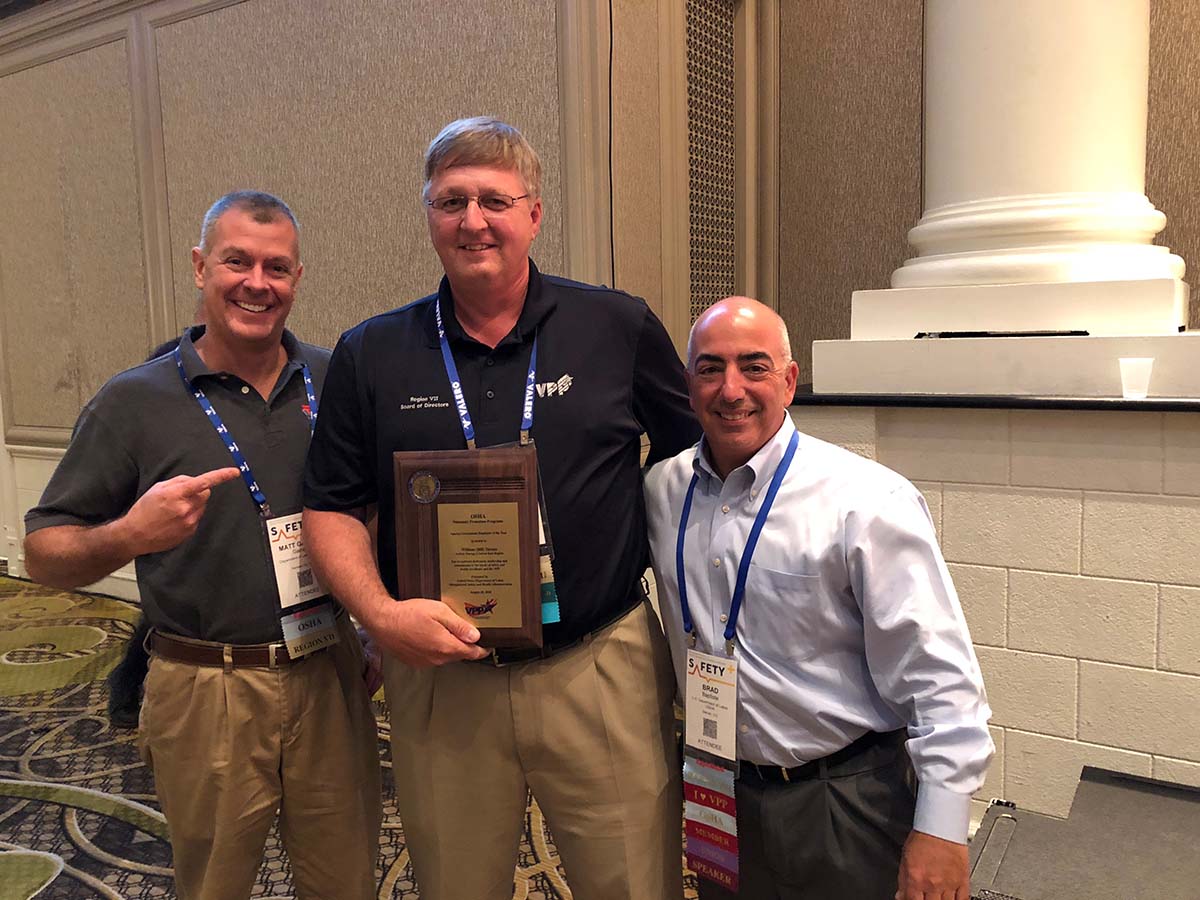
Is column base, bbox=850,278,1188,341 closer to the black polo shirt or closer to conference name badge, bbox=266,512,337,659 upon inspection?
the black polo shirt

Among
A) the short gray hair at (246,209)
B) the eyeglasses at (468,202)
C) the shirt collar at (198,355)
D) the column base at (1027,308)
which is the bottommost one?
the shirt collar at (198,355)

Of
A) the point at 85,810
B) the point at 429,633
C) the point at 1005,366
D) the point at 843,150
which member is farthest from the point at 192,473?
the point at 843,150

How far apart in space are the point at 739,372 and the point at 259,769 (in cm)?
110

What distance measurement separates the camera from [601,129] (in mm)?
3092

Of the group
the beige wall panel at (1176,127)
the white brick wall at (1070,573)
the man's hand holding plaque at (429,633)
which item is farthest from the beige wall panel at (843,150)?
the man's hand holding plaque at (429,633)

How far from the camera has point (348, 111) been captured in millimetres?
3756

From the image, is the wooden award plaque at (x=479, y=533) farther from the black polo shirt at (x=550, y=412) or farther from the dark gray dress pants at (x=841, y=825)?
the dark gray dress pants at (x=841, y=825)

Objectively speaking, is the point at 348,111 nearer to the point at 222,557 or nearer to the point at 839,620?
the point at 222,557

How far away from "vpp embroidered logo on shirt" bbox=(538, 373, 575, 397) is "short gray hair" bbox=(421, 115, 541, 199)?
305 mm

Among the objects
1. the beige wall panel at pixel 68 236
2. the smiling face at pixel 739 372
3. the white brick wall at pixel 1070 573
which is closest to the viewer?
the smiling face at pixel 739 372

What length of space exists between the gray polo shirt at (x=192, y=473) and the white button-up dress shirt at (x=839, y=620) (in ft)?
2.45

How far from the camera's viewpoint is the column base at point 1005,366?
2072mm

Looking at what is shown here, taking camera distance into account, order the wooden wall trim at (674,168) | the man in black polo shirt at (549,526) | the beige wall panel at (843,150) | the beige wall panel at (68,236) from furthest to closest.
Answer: the beige wall panel at (68,236) → the beige wall panel at (843,150) → the wooden wall trim at (674,168) → the man in black polo shirt at (549,526)

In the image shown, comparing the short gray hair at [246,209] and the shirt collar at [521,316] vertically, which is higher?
the short gray hair at [246,209]
